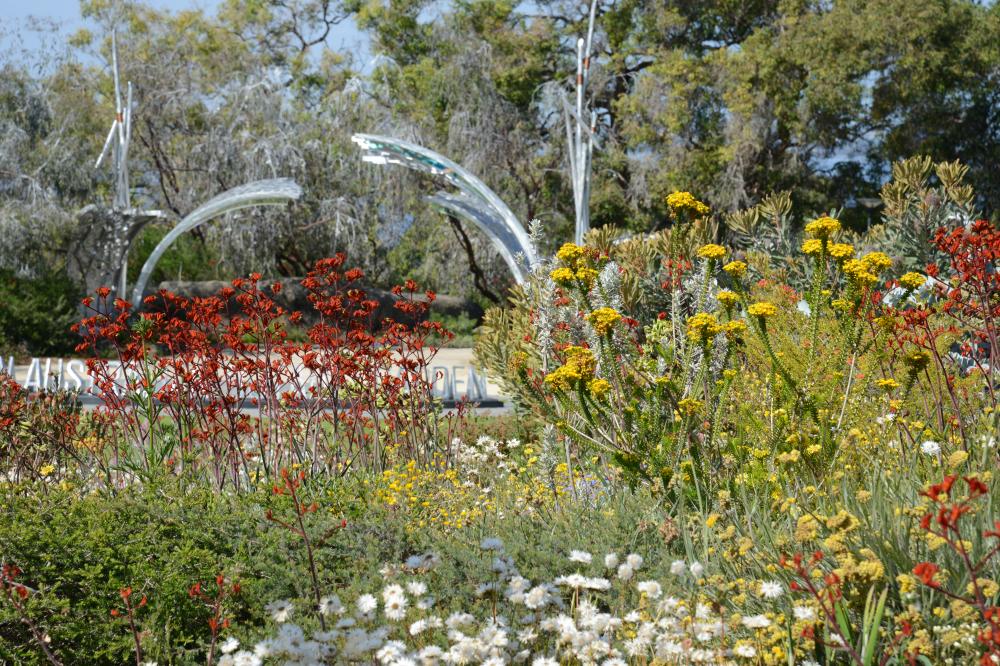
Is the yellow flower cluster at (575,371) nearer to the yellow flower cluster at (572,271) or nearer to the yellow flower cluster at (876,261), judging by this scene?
the yellow flower cluster at (572,271)

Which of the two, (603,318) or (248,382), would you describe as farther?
(248,382)

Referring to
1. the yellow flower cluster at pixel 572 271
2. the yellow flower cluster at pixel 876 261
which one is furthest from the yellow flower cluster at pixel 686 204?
the yellow flower cluster at pixel 876 261

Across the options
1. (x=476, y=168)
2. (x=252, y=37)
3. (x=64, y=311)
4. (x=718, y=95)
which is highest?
(x=252, y=37)

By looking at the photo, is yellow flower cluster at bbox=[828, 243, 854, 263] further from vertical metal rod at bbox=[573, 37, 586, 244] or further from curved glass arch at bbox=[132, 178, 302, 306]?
curved glass arch at bbox=[132, 178, 302, 306]

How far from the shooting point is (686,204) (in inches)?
152

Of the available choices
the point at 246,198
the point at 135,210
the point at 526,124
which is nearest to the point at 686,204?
the point at 246,198

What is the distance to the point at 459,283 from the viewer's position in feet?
78.8

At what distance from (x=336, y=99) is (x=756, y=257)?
18.1m

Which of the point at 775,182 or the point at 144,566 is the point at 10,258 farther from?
the point at 144,566

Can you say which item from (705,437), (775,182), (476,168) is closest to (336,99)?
(476,168)

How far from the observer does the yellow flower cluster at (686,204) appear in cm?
382

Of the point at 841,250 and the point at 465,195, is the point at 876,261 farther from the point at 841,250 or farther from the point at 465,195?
the point at 465,195

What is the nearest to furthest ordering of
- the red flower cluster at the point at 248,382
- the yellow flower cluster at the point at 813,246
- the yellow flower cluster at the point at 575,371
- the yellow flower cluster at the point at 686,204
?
1. the yellow flower cluster at the point at 575,371
2. the yellow flower cluster at the point at 813,246
3. the yellow flower cluster at the point at 686,204
4. the red flower cluster at the point at 248,382

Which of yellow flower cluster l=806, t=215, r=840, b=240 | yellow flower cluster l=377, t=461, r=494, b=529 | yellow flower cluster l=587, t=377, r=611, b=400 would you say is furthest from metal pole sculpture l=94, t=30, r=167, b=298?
yellow flower cluster l=806, t=215, r=840, b=240
